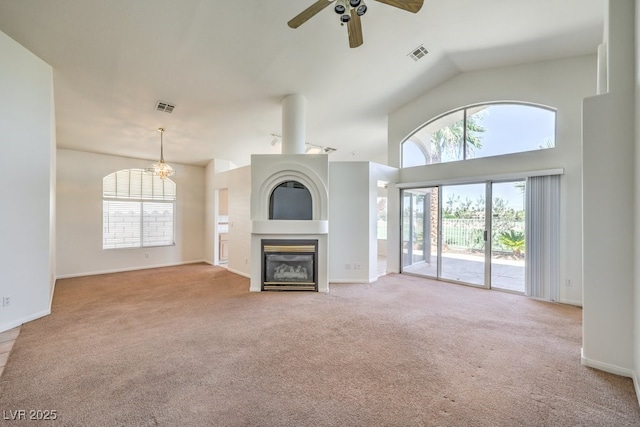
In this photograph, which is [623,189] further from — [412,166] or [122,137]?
[122,137]

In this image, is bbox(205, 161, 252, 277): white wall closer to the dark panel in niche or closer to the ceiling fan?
the dark panel in niche

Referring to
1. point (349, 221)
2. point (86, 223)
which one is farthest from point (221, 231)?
point (349, 221)

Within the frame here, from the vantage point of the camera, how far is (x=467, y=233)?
→ 17.7 feet

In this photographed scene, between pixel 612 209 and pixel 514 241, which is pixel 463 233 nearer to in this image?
pixel 514 241

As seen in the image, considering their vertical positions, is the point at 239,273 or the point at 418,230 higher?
the point at 418,230

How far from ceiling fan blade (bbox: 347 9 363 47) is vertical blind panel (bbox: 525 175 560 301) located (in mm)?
3865

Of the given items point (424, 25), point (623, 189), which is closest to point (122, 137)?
point (424, 25)

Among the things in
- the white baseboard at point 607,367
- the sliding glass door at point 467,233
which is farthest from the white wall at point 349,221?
the white baseboard at point 607,367

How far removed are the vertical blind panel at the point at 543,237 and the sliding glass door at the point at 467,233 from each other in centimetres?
19

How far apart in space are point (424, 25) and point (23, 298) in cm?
665

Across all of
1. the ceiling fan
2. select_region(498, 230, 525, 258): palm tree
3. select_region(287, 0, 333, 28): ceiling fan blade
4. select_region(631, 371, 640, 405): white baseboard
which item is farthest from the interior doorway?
select_region(631, 371, 640, 405): white baseboard

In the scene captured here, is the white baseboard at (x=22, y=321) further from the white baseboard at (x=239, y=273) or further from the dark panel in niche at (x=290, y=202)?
the dark panel in niche at (x=290, y=202)

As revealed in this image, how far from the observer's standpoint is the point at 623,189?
233cm

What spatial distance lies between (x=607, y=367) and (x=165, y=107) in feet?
21.8
